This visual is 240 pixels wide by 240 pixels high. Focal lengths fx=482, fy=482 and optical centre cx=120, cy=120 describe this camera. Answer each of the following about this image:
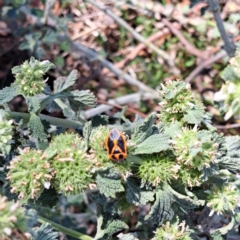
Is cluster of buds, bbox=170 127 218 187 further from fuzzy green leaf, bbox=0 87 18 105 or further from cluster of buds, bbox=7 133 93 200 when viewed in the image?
fuzzy green leaf, bbox=0 87 18 105

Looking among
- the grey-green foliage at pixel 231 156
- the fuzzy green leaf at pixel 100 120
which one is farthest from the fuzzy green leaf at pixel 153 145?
the fuzzy green leaf at pixel 100 120

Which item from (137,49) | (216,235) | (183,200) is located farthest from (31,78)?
(137,49)

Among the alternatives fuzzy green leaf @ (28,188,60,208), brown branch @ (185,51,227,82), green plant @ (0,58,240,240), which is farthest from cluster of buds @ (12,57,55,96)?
brown branch @ (185,51,227,82)

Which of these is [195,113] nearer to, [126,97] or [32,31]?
[126,97]

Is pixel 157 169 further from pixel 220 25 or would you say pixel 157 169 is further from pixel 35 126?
pixel 220 25

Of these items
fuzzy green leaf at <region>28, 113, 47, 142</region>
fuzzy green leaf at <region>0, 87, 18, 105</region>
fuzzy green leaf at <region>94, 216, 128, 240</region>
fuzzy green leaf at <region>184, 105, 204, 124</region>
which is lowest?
fuzzy green leaf at <region>94, 216, 128, 240</region>

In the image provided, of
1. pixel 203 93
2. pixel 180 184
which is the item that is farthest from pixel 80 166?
pixel 203 93
